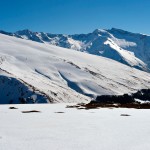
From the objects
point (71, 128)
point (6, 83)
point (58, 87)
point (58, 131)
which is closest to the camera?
point (58, 131)

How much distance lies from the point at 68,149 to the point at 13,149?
3.30 m

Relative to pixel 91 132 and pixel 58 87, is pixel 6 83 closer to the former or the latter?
pixel 58 87

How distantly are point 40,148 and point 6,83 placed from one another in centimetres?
14130

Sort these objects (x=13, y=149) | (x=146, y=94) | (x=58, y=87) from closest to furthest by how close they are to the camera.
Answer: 1. (x=13, y=149)
2. (x=146, y=94)
3. (x=58, y=87)

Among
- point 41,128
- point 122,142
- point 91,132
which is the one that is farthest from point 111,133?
point 41,128

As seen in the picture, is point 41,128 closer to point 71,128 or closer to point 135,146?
point 71,128

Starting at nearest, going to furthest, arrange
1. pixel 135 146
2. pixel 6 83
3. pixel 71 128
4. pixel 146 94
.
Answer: pixel 135 146 < pixel 71 128 < pixel 146 94 < pixel 6 83

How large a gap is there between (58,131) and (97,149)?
291 inches

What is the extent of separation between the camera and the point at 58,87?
18462cm

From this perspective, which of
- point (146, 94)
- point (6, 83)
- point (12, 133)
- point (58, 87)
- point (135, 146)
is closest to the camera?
point (135, 146)

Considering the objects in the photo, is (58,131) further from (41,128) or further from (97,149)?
(97,149)

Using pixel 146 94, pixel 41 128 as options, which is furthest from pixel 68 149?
pixel 146 94

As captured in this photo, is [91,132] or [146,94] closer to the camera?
[91,132]

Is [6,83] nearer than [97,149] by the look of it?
No
